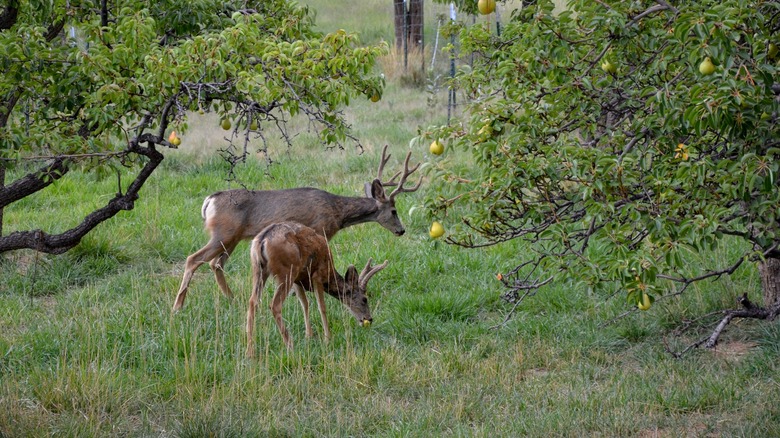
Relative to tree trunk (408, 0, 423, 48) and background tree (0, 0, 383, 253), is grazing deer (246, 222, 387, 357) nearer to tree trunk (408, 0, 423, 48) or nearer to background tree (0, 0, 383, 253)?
background tree (0, 0, 383, 253)

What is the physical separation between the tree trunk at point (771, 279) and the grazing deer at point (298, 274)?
128 inches

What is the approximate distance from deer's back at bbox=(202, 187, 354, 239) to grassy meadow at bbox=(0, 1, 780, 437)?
482 mm

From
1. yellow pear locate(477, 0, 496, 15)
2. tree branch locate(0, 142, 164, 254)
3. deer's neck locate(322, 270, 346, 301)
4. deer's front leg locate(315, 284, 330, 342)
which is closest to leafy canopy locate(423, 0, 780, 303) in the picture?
yellow pear locate(477, 0, 496, 15)

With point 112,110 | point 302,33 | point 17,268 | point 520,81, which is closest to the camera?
point 520,81

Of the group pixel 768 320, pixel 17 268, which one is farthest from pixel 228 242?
pixel 768 320

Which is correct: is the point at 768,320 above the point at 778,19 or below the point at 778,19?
below

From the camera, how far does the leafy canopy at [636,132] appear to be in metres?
4.22

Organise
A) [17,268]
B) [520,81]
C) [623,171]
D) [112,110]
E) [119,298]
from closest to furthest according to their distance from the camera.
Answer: [623,171]
[520,81]
[112,110]
[119,298]
[17,268]

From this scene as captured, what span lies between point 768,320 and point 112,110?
5110 mm

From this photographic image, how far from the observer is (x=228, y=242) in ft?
29.8

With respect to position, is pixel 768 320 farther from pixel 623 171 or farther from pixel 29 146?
pixel 29 146

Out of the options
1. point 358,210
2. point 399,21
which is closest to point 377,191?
point 358,210

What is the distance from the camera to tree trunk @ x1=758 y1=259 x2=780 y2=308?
7219 millimetres

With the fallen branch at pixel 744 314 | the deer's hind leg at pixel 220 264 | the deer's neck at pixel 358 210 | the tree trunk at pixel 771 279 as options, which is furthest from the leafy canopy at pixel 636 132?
the deer's neck at pixel 358 210
